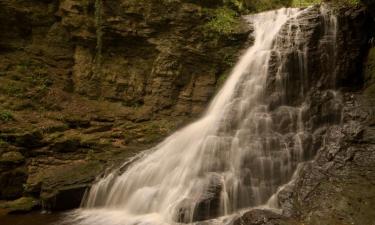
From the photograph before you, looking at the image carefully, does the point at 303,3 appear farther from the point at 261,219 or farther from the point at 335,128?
the point at 261,219

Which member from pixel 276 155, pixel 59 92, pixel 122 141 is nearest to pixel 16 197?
pixel 122 141

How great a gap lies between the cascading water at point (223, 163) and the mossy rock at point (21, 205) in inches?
49.7

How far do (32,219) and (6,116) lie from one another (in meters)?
3.91

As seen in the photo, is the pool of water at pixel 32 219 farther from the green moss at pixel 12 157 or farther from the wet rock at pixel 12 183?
the green moss at pixel 12 157

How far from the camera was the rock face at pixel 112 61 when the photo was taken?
38.8 ft

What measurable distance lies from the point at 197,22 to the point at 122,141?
4.94 m

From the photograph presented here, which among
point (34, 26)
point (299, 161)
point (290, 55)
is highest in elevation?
point (34, 26)

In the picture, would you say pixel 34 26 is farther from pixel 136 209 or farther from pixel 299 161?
pixel 299 161

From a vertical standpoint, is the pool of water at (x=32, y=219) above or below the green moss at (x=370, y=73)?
below

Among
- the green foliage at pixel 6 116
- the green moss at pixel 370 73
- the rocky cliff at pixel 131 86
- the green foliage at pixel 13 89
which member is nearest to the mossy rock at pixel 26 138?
the rocky cliff at pixel 131 86

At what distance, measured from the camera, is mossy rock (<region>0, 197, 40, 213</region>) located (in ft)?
29.0

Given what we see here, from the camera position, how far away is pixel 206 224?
695 centimetres

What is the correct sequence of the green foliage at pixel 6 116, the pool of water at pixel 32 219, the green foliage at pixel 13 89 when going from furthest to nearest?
the green foliage at pixel 13 89
the green foliage at pixel 6 116
the pool of water at pixel 32 219

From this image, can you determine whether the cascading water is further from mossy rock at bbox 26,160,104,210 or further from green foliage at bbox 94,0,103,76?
green foliage at bbox 94,0,103,76
